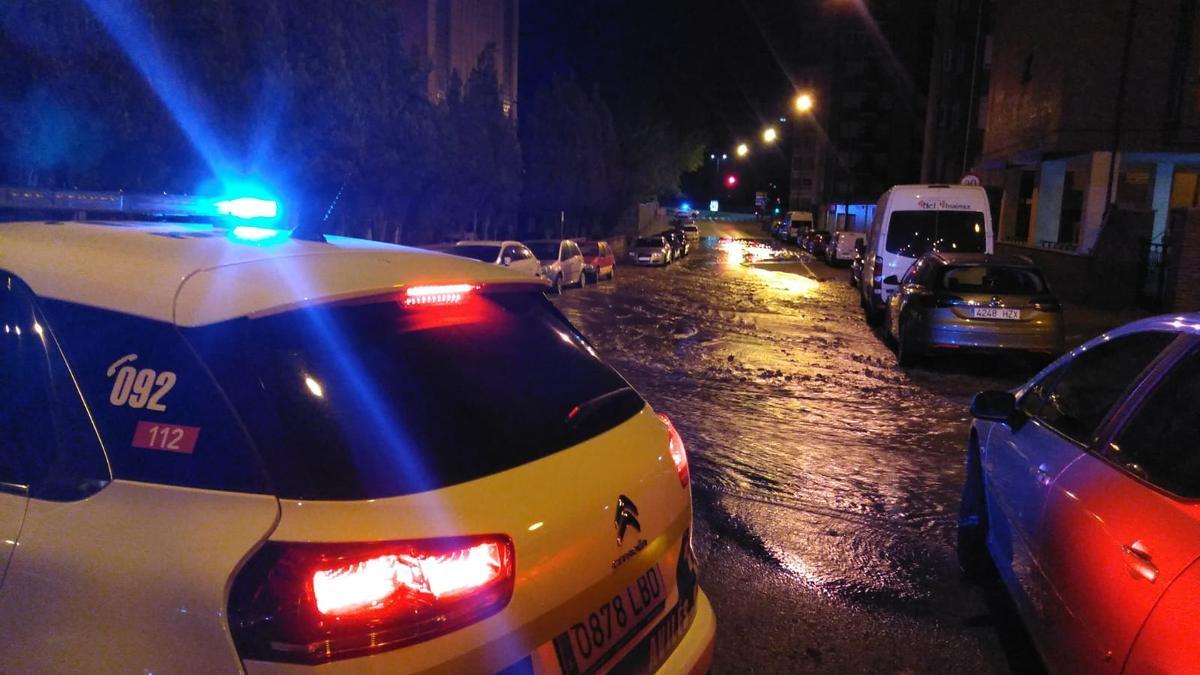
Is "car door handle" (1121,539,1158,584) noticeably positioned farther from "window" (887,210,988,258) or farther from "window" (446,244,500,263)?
"window" (446,244,500,263)

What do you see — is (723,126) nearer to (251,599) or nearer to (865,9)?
(865,9)

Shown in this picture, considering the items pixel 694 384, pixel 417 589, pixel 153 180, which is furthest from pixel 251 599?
pixel 153 180

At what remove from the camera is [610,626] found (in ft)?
7.72

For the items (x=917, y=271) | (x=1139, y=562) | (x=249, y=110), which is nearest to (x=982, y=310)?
(x=917, y=271)

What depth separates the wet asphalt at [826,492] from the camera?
4.16m

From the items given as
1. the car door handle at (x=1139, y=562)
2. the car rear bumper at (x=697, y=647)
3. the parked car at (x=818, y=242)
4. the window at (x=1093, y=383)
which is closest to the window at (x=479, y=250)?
the window at (x=1093, y=383)

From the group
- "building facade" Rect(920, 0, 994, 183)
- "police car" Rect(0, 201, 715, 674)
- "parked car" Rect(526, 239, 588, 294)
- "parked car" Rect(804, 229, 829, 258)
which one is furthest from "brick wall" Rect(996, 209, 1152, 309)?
"building facade" Rect(920, 0, 994, 183)

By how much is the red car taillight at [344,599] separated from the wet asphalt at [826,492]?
2337mm

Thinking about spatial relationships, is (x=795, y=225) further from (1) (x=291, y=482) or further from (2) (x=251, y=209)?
(1) (x=291, y=482)

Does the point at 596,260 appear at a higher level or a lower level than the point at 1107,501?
lower

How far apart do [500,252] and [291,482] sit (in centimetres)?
1775

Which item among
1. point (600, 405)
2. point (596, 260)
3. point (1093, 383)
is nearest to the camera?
point (600, 405)

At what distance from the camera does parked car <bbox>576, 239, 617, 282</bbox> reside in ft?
86.9

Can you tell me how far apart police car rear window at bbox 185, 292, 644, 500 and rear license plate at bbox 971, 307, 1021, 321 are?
29.2 feet
